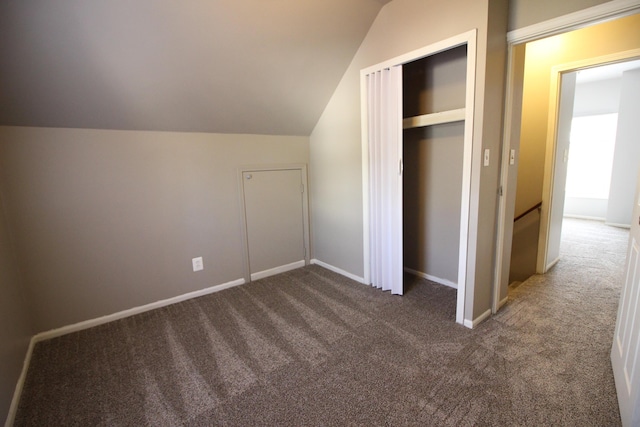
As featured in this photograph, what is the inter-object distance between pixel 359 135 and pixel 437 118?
71 centimetres

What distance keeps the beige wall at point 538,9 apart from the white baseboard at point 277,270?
287cm

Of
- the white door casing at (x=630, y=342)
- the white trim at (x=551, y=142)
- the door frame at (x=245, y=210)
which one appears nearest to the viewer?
the white door casing at (x=630, y=342)

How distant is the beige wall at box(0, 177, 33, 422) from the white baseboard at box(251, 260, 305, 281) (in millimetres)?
1760

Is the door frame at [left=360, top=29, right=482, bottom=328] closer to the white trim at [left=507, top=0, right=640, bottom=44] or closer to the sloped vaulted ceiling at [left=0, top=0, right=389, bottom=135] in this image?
the white trim at [left=507, top=0, right=640, bottom=44]

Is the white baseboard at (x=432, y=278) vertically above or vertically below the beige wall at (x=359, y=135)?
below

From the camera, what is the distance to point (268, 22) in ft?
6.86

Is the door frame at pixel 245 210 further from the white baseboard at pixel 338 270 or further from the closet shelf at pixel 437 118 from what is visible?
the closet shelf at pixel 437 118

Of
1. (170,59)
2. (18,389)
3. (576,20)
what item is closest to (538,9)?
(576,20)

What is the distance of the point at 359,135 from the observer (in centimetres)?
281

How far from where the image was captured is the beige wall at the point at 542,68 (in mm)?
2465

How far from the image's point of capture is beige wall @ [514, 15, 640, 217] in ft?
8.09

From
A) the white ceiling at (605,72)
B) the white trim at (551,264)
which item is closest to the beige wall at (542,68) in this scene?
the white trim at (551,264)

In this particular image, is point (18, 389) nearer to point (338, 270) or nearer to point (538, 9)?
point (338, 270)

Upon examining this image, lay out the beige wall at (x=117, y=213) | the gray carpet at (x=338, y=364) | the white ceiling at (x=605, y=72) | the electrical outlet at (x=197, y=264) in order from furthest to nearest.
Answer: the white ceiling at (x=605, y=72), the electrical outlet at (x=197, y=264), the beige wall at (x=117, y=213), the gray carpet at (x=338, y=364)
